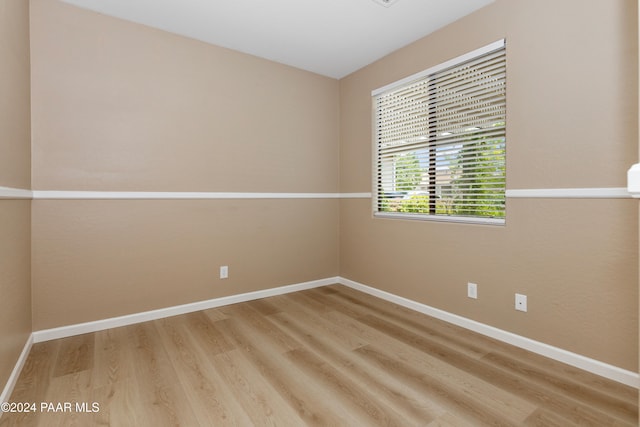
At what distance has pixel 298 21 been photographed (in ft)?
8.31

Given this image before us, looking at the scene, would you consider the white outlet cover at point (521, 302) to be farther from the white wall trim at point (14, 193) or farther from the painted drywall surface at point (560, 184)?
the white wall trim at point (14, 193)

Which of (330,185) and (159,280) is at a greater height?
(330,185)

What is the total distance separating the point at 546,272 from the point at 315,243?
2.19m

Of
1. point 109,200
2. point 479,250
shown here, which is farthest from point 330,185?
point 109,200

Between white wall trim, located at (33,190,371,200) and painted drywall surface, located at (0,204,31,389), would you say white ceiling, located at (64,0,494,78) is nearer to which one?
white wall trim, located at (33,190,371,200)

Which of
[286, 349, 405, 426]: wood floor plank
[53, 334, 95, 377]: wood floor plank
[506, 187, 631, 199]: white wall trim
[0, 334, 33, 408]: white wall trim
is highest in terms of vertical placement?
[506, 187, 631, 199]: white wall trim

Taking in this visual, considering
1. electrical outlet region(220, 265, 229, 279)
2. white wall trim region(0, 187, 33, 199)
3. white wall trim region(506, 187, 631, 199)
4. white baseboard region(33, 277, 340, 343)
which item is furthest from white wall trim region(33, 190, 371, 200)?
white wall trim region(506, 187, 631, 199)

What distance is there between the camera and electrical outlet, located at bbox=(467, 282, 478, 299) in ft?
7.79

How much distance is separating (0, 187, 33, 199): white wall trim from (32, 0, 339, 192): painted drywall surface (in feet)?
0.76

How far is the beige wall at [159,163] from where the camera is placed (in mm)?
2246

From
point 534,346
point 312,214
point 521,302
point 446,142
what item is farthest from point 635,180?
point 312,214

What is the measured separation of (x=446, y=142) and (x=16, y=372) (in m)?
3.24

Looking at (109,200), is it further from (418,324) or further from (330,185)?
(418,324)

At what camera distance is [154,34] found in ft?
8.52
